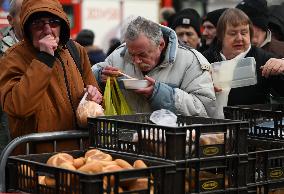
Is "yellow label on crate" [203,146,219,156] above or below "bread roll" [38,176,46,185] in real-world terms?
above

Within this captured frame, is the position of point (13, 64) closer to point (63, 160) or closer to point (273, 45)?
point (63, 160)

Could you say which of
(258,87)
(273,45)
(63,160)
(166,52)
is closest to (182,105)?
(166,52)

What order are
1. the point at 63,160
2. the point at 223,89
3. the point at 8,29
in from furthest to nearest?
the point at 8,29 → the point at 223,89 → the point at 63,160

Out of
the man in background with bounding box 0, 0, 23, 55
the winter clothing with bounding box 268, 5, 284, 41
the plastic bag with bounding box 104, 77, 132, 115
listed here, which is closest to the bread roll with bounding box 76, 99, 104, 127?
the plastic bag with bounding box 104, 77, 132, 115

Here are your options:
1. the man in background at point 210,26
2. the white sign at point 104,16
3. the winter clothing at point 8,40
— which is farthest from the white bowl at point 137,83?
the white sign at point 104,16

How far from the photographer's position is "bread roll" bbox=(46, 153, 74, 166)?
4039mm

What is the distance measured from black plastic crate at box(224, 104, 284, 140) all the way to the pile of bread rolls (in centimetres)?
113

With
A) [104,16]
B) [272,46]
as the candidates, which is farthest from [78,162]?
[104,16]

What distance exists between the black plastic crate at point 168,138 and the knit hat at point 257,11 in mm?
3015

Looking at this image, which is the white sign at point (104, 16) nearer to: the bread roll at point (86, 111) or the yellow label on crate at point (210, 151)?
the bread roll at point (86, 111)

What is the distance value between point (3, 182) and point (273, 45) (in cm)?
379

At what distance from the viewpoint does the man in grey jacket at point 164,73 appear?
5301 mm

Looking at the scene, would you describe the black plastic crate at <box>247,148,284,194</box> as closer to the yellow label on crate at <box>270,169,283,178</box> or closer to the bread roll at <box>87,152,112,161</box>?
the yellow label on crate at <box>270,169,283,178</box>

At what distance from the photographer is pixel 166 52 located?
5.49m
